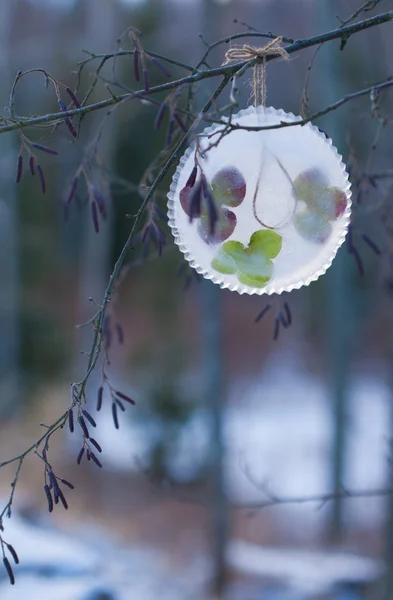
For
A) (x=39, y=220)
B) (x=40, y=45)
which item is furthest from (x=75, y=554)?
(x=40, y=45)

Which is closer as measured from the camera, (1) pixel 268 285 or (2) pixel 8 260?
(1) pixel 268 285

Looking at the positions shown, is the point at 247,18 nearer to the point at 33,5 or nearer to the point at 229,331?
the point at 33,5

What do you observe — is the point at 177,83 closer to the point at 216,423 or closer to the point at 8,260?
the point at 216,423

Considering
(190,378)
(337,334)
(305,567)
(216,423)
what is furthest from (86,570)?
(190,378)

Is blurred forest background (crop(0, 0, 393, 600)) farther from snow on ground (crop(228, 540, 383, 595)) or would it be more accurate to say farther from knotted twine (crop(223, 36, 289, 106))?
knotted twine (crop(223, 36, 289, 106))

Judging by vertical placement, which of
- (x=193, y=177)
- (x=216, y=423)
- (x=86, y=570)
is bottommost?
(x=193, y=177)

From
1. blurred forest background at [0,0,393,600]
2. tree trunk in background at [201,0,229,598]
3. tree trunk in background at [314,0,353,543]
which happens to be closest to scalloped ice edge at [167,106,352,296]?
blurred forest background at [0,0,393,600]
